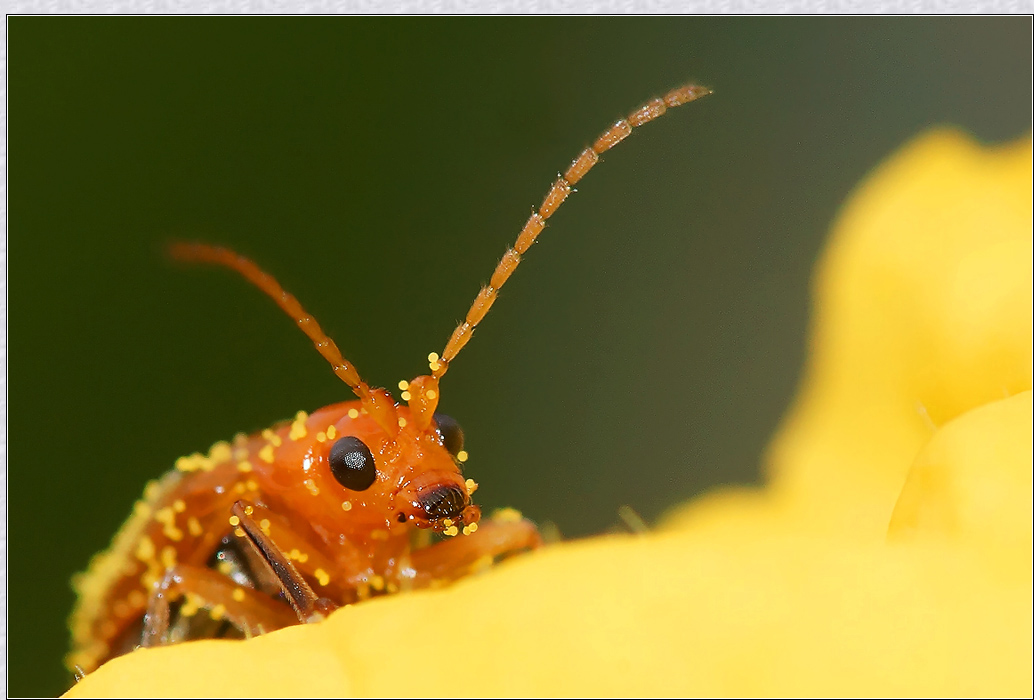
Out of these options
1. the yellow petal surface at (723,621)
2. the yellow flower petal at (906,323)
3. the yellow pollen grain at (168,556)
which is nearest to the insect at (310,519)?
the yellow pollen grain at (168,556)

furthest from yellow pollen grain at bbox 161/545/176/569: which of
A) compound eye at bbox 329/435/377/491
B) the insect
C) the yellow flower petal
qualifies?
the yellow flower petal

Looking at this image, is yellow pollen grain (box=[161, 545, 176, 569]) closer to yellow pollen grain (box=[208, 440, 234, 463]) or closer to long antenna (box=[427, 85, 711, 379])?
yellow pollen grain (box=[208, 440, 234, 463])

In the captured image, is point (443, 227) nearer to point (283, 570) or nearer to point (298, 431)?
point (298, 431)

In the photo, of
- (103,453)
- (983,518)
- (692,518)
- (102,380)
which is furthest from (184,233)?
(983,518)

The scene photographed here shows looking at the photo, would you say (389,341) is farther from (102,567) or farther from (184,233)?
(102,567)

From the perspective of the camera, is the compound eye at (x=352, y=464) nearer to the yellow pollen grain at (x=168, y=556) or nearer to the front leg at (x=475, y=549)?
the front leg at (x=475, y=549)
